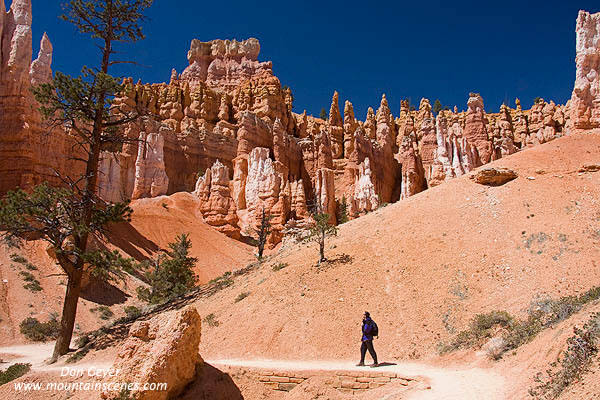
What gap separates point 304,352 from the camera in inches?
603

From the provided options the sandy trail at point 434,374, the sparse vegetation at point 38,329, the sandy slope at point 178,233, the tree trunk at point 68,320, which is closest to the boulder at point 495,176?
the sandy trail at point 434,374

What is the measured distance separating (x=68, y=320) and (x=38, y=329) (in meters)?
9.38

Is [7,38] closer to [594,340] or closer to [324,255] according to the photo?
[324,255]

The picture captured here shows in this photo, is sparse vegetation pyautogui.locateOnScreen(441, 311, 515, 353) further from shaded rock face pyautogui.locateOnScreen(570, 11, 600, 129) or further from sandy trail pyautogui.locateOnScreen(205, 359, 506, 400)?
shaded rock face pyautogui.locateOnScreen(570, 11, 600, 129)

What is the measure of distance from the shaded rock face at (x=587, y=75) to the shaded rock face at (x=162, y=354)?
3799 centimetres

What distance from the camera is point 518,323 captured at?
14.0 metres

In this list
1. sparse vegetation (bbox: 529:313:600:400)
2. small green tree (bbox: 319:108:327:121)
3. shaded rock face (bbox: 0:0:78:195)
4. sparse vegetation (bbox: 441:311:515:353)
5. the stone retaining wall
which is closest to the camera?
sparse vegetation (bbox: 529:313:600:400)

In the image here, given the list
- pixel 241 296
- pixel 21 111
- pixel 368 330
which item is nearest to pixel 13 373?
pixel 241 296

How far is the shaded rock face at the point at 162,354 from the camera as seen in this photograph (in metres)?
10.1

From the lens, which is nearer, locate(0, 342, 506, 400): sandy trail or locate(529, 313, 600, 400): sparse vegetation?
locate(529, 313, 600, 400): sparse vegetation

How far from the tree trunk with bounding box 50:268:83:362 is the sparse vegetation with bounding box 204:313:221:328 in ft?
16.9

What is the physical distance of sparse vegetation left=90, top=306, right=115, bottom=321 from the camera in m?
28.6

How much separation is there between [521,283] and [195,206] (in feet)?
153

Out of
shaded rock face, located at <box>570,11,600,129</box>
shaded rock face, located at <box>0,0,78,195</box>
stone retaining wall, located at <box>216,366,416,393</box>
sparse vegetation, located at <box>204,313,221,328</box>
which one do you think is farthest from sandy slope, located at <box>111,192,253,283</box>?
shaded rock face, located at <box>570,11,600,129</box>
